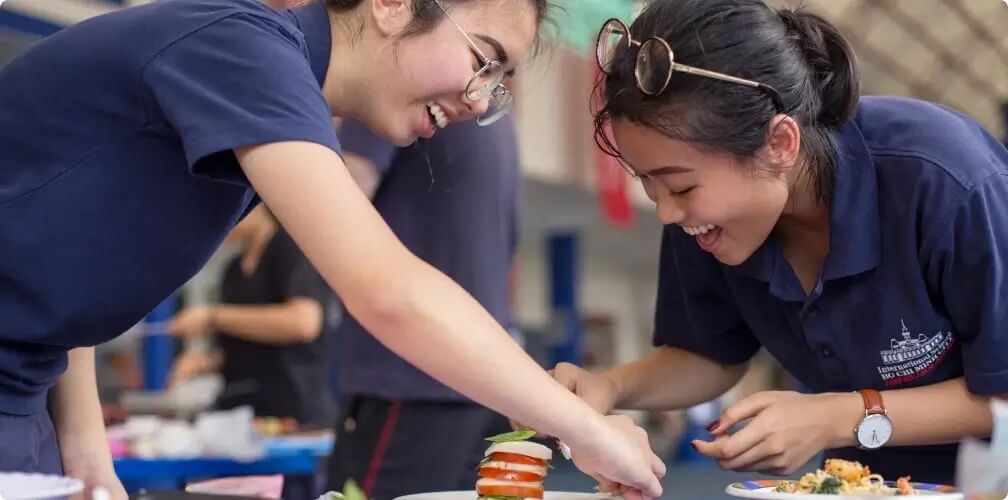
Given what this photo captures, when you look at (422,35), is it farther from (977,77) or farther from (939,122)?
(977,77)

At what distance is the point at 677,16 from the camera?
1475mm

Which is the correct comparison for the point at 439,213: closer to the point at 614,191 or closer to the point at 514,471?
the point at 514,471

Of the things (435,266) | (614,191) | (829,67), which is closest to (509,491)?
(829,67)

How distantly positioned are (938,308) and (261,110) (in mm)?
918

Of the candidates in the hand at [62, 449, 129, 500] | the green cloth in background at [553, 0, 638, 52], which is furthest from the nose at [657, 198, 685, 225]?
the green cloth in background at [553, 0, 638, 52]

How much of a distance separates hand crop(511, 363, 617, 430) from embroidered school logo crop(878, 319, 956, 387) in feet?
1.26

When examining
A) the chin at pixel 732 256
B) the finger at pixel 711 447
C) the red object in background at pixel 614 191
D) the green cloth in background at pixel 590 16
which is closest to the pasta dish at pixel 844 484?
the finger at pixel 711 447

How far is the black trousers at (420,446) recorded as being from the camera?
2.04 m

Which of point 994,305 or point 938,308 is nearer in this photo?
point 994,305

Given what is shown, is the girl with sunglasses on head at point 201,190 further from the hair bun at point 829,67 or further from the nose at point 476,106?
the hair bun at point 829,67

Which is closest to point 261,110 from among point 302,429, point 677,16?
point 677,16

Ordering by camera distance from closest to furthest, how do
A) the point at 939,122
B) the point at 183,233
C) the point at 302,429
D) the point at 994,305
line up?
the point at 183,233
the point at 994,305
the point at 939,122
the point at 302,429

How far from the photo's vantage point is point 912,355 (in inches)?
59.2

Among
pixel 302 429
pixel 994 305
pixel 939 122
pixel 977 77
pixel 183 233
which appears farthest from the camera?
pixel 977 77
